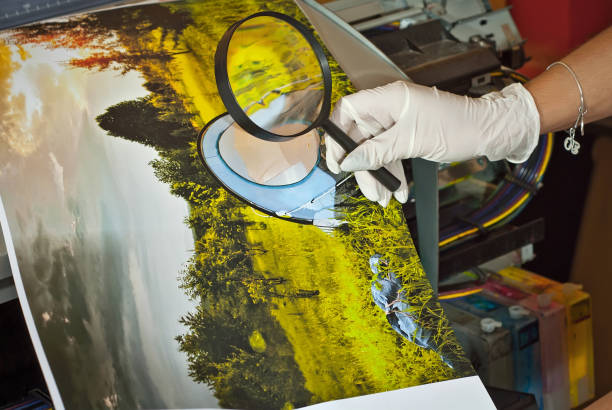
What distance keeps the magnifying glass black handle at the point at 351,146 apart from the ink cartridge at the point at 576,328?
1099 mm

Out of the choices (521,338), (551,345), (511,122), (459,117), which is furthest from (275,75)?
(551,345)

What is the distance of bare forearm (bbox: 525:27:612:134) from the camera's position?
4.09ft

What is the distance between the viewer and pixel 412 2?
5.54 feet

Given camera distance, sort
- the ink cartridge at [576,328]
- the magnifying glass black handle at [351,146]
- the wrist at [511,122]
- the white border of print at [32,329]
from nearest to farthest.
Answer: the white border of print at [32,329] < the magnifying glass black handle at [351,146] < the wrist at [511,122] < the ink cartridge at [576,328]

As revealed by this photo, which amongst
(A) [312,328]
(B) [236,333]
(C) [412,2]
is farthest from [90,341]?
(C) [412,2]

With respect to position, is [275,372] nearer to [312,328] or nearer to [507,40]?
[312,328]

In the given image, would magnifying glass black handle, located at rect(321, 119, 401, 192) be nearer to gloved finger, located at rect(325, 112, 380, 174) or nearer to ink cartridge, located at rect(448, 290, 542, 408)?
gloved finger, located at rect(325, 112, 380, 174)

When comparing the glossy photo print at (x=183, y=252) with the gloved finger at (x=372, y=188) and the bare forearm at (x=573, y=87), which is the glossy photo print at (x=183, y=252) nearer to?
the gloved finger at (x=372, y=188)

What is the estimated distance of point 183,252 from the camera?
39.0 inches

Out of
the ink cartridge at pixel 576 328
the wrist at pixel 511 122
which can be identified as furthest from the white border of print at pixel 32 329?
the ink cartridge at pixel 576 328

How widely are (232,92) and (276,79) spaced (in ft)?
0.32

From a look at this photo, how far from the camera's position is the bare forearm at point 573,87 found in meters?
1.25

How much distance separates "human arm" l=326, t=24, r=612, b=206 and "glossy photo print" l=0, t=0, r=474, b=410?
0.28 feet

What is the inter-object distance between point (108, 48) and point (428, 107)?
570 mm
